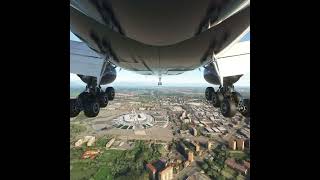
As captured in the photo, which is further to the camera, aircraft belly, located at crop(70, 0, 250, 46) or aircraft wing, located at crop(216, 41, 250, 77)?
aircraft wing, located at crop(216, 41, 250, 77)

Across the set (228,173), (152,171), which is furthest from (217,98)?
(152,171)

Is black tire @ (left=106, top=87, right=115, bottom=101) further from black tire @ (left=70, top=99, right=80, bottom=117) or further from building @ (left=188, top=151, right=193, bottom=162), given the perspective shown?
building @ (left=188, top=151, right=193, bottom=162)

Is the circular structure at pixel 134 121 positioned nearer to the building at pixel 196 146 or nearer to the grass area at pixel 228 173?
the building at pixel 196 146

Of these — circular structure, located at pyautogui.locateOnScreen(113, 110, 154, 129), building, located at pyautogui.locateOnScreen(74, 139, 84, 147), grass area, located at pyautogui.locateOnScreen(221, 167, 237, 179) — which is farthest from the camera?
circular structure, located at pyautogui.locateOnScreen(113, 110, 154, 129)

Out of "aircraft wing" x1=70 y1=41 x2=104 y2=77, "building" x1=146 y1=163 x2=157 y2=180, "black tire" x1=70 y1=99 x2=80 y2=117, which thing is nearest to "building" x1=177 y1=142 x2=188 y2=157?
"building" x1=146 y1=163 x2=157 y2=180

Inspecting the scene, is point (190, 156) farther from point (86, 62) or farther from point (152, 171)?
point (86, 62)

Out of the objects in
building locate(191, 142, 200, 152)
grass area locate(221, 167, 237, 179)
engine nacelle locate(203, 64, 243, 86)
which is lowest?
grass area locate(221, 167, 237, 179)
